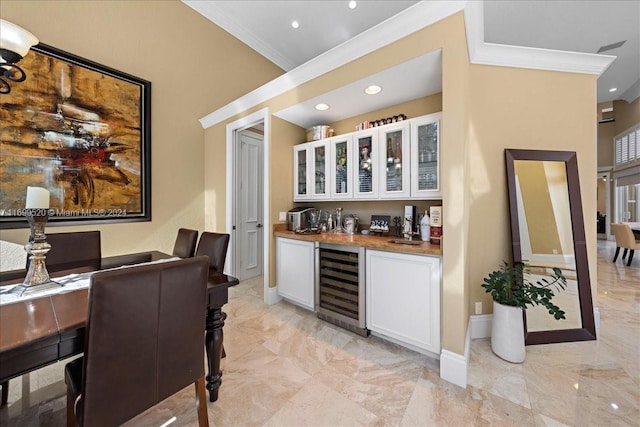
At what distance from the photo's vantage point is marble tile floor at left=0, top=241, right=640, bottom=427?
143cm

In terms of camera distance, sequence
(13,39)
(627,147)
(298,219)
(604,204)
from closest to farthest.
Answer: (13,39)
(298,219)
(627,147)
(604,204)

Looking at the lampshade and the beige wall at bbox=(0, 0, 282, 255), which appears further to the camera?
the beige wall at bbox=(0, 0, 282, 255)

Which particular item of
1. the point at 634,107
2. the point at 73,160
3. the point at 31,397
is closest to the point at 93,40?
the point at 73,160

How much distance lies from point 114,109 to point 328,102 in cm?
254

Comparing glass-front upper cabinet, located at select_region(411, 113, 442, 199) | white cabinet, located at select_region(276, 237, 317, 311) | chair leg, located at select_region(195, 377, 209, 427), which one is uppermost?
glass-front upper cabinet, located at select_region(411, 113, 442, 199)

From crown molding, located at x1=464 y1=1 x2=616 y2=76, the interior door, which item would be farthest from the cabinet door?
crown molding, located at x1=464 y1=1 x2=616 y2=76

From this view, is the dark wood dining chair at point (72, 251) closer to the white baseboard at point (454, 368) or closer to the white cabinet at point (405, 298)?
the white cabinet at point (405, 298)

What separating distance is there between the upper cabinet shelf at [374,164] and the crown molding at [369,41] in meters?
0.68

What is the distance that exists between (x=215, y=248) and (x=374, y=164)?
172cm

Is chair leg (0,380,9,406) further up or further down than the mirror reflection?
further down

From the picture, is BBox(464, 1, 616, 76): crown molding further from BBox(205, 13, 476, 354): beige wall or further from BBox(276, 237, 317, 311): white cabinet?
BBox(276, 237, 317, 311): white cabinet

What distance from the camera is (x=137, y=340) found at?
3.20 feet

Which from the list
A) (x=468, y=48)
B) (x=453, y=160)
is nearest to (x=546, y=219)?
(x=453, y=160)

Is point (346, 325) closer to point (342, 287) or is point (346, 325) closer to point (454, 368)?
point (342, 287)
